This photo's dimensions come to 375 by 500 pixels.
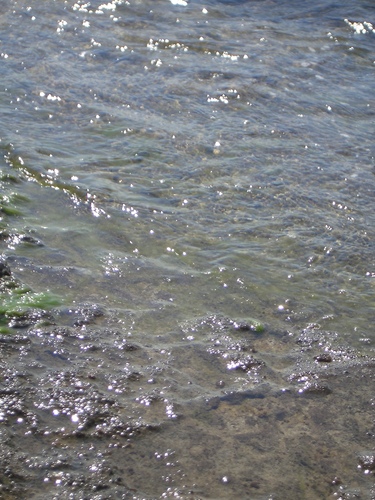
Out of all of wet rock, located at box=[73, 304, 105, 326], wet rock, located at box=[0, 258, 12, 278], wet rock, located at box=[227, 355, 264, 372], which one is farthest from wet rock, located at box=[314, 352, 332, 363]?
wet rock, located at box=[0, 258, 12, 278]

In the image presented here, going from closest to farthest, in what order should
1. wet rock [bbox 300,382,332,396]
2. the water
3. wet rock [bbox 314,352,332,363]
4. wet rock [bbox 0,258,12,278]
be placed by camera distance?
1. the water
2. wet rock [bbox 300,382,332,396]
3. wet rock [bbox 314,352,332,363]
4. wet rock [bbox 0,258,12,278]

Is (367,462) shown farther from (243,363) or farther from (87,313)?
(87,313)

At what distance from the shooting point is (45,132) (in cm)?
646

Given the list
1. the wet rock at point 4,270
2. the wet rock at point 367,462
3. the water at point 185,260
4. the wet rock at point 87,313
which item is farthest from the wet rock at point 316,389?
the wet rock at point 4,270

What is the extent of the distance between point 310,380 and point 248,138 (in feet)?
10.3

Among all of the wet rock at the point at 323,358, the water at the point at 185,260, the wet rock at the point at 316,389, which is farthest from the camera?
the wet rock at the point at 323,358

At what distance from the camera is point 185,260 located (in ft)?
16.4

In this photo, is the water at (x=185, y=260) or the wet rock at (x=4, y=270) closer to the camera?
the water at (x=185, y=260)

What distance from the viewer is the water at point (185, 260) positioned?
346 centimetres

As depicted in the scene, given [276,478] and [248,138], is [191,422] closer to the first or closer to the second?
[276,478]

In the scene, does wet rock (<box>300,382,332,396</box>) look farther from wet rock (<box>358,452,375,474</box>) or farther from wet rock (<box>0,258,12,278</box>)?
wet rock (<box>0,258,12,278</box>)

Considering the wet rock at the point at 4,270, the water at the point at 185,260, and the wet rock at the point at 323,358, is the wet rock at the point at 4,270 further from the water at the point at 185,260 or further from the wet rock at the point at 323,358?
the wet rock at the point at 323,358

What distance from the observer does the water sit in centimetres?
346

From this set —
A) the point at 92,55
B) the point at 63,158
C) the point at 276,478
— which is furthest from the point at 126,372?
the point at 92,55
